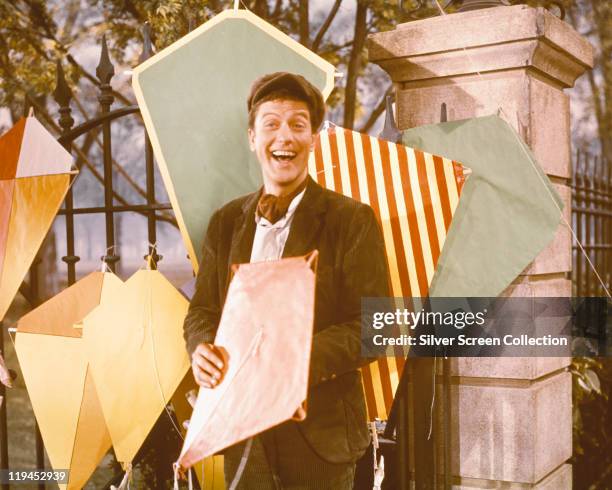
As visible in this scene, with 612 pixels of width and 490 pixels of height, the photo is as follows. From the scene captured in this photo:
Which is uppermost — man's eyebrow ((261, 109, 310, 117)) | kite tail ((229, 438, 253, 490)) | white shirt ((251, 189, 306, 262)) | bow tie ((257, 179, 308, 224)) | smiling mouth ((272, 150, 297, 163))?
man's eyebrow ((261, 109, 310, 117))

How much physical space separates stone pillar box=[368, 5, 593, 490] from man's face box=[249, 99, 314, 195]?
62 cm

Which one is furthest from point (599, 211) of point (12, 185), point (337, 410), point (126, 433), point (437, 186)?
point (12, 185)

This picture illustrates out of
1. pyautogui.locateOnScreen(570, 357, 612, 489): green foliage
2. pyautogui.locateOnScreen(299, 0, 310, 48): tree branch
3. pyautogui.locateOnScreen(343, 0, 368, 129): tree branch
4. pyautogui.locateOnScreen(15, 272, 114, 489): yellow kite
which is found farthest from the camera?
pyautogui.locateOnScreen(343, 0, 368, 129): tree branch

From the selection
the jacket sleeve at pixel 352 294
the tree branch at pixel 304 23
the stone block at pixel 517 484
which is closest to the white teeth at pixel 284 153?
the jacket sleeve at pixel 352 294

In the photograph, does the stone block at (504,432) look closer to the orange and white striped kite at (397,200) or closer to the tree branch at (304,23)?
the orange and white striped kite at (397,200)

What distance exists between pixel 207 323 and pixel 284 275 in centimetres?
37

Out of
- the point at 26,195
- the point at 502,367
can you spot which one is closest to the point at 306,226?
the point at 502,367

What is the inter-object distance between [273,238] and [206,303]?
0.30 m

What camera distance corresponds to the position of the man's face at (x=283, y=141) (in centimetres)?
181

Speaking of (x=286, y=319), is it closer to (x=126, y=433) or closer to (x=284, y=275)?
(x=284, y=275)

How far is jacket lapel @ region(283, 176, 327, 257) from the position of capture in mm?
1837

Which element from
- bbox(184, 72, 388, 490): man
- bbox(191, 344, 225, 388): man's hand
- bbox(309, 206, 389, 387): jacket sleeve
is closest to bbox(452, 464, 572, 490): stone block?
bbox(184, 72, 388, 490): man

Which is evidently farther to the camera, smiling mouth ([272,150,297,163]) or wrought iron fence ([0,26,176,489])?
wrought iron fence ([0,26,176,489])

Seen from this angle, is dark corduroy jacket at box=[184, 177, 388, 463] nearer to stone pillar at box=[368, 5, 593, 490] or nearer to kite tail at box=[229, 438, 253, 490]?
kite tail at box=[229, 438, 253, 490]
